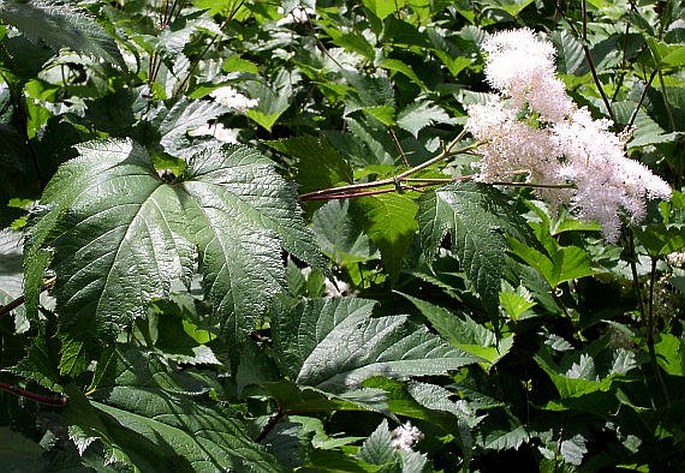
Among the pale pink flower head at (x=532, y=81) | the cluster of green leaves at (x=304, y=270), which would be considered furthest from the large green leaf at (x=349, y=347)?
the pale pink flower head at (x=532, y=81)

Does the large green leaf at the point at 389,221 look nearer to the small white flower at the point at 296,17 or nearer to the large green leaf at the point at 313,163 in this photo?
the large green leaf at the point at 313,163

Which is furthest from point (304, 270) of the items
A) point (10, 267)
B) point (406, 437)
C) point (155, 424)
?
point (155, 424)

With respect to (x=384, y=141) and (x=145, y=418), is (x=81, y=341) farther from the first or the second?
(x=384, y=141)

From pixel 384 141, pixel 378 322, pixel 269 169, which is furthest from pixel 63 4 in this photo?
pixel 384 141

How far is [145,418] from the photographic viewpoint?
3.31 feet

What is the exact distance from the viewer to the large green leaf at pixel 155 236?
34.6 inches

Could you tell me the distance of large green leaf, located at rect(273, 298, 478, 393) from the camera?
1284mm

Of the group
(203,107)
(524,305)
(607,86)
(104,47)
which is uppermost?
(104,47)

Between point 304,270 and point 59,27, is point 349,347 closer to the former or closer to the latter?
point 59,27

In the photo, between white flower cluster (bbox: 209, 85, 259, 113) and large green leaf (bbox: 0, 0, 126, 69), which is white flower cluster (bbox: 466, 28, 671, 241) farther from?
white flower cluster (bbox: 209, 85, 259, 113)

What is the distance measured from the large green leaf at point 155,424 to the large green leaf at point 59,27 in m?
0.40

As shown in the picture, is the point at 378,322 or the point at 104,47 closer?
the point at 104,47

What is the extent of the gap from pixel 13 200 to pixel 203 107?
42 cm

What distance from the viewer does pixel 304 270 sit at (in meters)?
2.20
